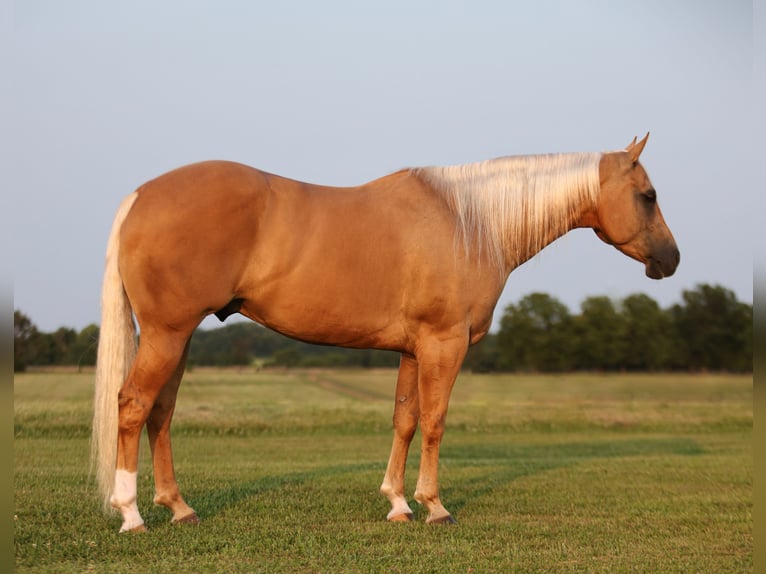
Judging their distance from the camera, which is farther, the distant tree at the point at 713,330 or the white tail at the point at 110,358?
the distant tree at the point at 713,330

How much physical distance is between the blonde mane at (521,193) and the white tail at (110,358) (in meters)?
2.68

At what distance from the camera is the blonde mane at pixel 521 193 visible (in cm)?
662

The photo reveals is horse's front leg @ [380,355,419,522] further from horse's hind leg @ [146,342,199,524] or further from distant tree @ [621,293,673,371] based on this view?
distant tree @ [621,293,673,371]

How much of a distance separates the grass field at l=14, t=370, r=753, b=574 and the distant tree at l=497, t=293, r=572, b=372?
17262 mm

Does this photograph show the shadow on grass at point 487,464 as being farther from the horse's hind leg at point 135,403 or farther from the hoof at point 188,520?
the horse's hind leg at point 135,403

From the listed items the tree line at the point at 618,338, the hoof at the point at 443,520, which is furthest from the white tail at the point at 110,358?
the tree line at the point at 618,338

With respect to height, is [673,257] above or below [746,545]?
above

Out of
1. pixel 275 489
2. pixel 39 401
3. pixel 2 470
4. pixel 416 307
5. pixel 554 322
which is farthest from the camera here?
pixel 554 322

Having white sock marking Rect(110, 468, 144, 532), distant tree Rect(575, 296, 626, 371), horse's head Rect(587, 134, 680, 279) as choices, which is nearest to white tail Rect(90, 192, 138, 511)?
white sock marking Rect(110, 468, 144, 532)

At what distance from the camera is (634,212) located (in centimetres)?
678

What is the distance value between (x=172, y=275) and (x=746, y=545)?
4839mm

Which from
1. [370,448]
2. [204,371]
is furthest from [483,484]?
[204,371]

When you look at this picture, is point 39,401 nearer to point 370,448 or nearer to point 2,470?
point 370,448

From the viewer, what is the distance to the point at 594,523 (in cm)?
653
